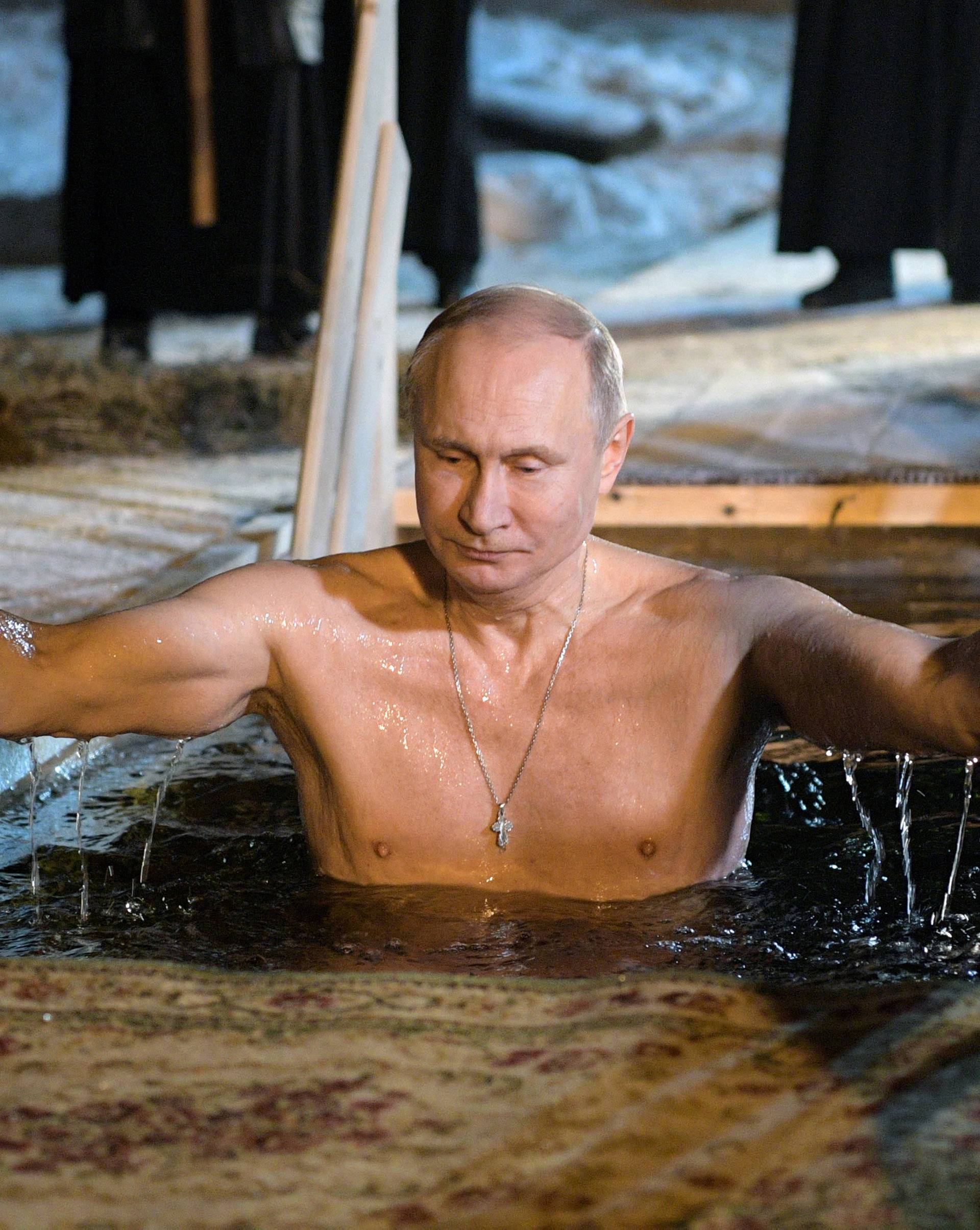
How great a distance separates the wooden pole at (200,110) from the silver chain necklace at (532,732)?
14.6 feet

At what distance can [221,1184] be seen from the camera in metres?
1.52

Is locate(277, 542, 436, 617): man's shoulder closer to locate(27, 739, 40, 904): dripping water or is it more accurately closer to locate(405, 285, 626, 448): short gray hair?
locate(405, 285, 626, 448): short gray hair

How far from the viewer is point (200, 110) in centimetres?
688

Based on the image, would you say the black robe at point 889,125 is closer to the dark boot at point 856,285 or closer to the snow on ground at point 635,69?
the dark boot at point 856,285

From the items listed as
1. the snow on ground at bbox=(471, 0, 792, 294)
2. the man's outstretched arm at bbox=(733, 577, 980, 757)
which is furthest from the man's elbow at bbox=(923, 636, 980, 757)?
the snow on ground at bbox=(471, 0, 792, 294)

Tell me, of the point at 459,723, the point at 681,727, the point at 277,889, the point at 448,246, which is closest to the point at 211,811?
the point at 277,889

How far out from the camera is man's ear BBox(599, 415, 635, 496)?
8.01ft

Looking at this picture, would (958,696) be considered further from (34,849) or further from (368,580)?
(34,849)

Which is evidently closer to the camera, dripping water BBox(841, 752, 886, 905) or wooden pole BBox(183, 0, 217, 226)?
dripping water BBox(841, 752, 886, 905)

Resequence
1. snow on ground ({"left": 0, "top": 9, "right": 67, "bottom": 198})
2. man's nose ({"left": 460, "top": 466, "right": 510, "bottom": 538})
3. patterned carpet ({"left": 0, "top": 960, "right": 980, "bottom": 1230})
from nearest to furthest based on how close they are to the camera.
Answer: patterned carpet ({"left": 0, "top": 960, "right": 980, "bottom": 1230})
man's nose ({"left": 460, "top": 466, "right": 510, "bottom": 538})
snow on ground ({"left": 0, "top": 9, "right": 67, "bottom": 198})

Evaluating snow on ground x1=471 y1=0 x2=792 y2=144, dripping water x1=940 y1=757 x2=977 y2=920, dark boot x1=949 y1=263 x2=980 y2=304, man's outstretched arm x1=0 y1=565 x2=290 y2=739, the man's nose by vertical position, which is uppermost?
snow on ground x1=471 y1=0 x2=792 y2=144

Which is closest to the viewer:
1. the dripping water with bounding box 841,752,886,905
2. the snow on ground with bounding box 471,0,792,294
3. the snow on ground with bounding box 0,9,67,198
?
the dripping water with bounding box 841,752,886,905

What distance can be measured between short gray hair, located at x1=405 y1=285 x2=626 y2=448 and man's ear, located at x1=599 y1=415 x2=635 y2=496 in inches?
1.5

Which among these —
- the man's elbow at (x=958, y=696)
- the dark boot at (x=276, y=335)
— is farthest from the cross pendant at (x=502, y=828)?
the dark boot at (x=276, y=335)
